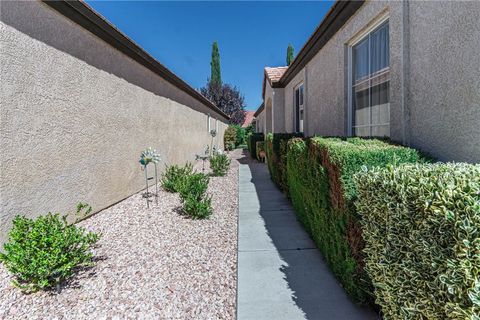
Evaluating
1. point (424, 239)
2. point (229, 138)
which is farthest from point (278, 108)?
point (229, 138)

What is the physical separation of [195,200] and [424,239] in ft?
13.3

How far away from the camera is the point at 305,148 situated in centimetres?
391

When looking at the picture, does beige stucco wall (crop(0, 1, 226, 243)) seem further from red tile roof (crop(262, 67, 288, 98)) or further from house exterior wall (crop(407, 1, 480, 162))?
red tile roof (crop(262, 67, 288, 98))

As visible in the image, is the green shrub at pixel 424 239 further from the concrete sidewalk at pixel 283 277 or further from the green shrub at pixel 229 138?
the green shrub at pixel 229 138

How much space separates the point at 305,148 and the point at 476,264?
269cm

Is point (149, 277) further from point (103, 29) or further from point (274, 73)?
point (274, 73)

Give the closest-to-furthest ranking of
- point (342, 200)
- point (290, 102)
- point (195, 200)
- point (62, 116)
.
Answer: point (342, 200)
point (62, 116)
point (195, 200)
point (290, 102)

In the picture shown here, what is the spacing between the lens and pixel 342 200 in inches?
102

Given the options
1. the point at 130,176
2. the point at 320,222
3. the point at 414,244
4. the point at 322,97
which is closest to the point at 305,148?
the point at 320,222

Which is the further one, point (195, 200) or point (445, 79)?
point (195, 200)

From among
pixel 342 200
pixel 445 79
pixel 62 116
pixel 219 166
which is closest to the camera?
pixel 342 200

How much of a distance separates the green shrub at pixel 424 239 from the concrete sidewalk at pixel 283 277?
0.61 m

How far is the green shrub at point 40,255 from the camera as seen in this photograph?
2648mm

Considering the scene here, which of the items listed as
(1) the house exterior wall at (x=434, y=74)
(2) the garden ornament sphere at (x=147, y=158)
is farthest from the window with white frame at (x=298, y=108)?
(2) the garden ornament sphere at (x=147, y=158)
